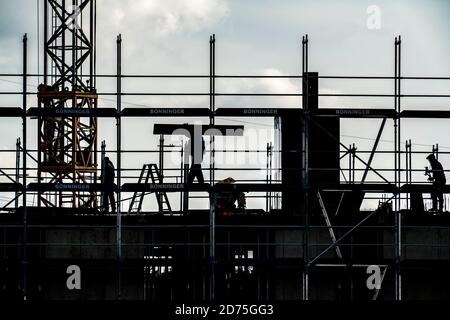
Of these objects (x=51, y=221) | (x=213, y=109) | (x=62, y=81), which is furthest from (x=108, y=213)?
(x=62, y=81)

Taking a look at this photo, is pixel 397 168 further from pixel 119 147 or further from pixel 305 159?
pixel 119 147

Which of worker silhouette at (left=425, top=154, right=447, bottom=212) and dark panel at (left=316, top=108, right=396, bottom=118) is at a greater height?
dark panel at (left=316, top=108, right=396, bottom=118)

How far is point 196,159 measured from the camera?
1522 inches

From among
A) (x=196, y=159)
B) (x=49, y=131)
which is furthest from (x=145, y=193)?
(x=49, y=131)

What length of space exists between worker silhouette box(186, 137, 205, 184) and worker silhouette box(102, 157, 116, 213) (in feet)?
6.36

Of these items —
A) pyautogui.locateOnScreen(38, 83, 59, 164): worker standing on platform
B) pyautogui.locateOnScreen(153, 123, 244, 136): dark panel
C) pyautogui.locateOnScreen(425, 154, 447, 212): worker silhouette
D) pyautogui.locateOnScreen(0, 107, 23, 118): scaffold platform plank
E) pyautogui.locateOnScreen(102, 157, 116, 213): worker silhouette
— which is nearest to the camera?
pyautogui.locateOnScreen(102, 157, 116, 213): worker silhouette

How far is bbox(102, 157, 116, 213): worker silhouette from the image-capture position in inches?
1424

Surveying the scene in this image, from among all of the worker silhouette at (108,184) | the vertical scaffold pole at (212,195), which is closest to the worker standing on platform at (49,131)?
the worker silhouette at (108,184)

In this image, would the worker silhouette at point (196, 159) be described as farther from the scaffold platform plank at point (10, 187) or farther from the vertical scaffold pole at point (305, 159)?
the scaffold platform plank at point (10, 187)

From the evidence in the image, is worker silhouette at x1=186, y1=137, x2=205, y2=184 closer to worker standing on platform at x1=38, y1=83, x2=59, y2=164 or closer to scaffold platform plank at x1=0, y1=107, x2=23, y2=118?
scaffold platform plank at x1=0, y1=107, x2=23, y2=118

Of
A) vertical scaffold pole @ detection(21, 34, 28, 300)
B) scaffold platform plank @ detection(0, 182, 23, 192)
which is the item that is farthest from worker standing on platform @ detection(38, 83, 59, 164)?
scaffold platform plank @ detection(0, 182, 23, 192)

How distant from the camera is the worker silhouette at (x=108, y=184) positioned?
119 ft

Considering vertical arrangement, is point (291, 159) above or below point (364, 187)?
above

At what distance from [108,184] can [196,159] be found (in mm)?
2925
